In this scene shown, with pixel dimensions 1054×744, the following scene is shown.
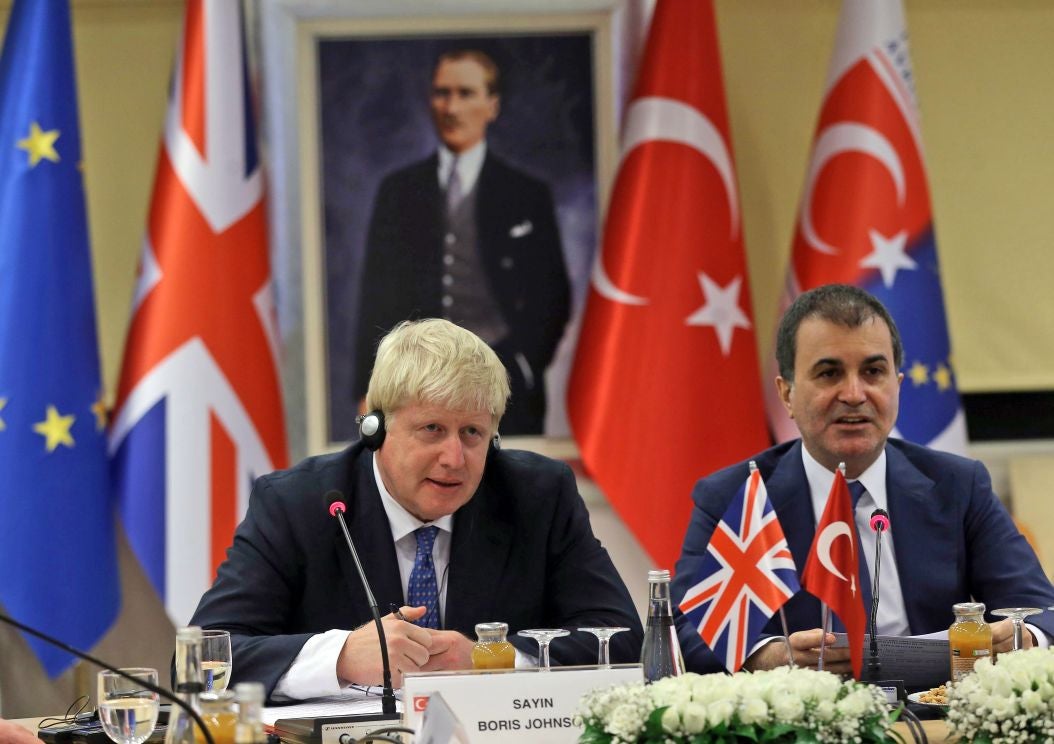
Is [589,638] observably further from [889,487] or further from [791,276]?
[791,276]

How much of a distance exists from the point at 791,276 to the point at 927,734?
104 inches

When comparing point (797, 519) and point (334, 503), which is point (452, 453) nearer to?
point (334, 503)

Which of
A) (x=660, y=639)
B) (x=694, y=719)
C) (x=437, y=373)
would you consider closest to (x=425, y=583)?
(x=437, y=373)

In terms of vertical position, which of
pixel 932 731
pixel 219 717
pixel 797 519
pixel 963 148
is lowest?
pixel 932 731

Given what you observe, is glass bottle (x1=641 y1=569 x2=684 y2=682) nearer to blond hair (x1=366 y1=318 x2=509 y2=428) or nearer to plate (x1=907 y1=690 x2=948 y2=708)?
plate (x1=907 y1=690 x2=948 y2=708)

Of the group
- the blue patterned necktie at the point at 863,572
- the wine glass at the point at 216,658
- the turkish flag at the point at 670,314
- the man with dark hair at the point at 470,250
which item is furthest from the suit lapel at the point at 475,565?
the man with dark hair at the point at 470,250

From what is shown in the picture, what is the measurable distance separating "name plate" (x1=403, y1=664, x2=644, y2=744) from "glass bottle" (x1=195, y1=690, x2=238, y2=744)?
9.9 inches

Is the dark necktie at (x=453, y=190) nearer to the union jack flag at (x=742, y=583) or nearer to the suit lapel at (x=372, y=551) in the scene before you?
the suit lapel at (x=372, y=551)

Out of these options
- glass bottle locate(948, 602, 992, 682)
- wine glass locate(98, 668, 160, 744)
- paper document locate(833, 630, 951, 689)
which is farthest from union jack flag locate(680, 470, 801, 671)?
wine glass locate(98, 668, 160, 744)

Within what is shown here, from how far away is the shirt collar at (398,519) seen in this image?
2.80 m

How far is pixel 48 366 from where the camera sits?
13.7ft

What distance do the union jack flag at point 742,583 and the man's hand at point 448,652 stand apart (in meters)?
0.41

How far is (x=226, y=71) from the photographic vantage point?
435 centimetres

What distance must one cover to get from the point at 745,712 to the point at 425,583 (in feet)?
3.86
